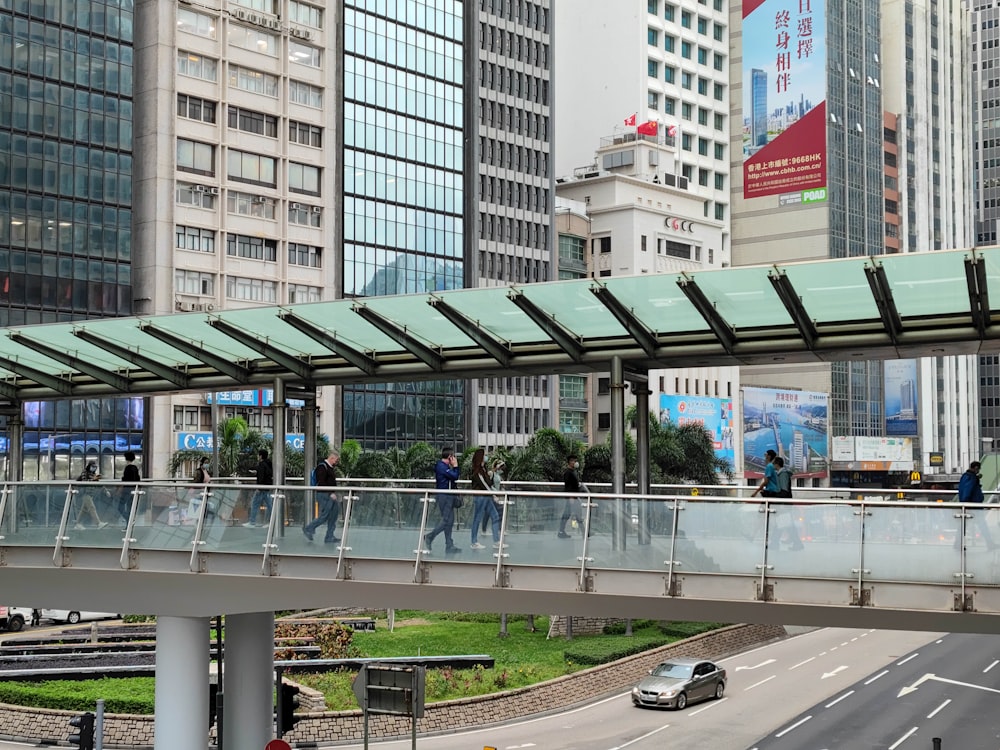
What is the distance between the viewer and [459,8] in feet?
321

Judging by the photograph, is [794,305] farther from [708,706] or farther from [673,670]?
[708,706]

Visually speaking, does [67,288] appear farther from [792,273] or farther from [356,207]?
[792,273]

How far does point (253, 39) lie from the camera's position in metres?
79.4

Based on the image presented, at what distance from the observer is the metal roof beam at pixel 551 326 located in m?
19.6

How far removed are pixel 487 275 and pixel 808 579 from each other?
83694 mm

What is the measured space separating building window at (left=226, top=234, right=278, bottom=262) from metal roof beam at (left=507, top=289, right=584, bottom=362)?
59.0 m

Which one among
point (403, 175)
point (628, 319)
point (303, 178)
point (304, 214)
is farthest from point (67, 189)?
point (628, 319)

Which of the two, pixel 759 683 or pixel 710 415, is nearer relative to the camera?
pixel 759 683

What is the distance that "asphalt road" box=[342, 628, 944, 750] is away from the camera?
34312 millimetres

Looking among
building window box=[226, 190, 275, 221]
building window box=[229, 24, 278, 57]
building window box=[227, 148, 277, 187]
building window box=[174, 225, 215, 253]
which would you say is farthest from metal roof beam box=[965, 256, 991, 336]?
building window box=[229, 24, 278, 57]

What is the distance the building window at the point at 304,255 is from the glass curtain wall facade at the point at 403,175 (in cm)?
317

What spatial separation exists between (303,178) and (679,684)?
51127 millimetres

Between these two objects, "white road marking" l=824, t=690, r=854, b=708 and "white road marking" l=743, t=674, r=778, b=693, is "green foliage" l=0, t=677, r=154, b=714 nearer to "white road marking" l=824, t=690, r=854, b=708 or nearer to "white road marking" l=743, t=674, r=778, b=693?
"white road marking" l=743, t=674, r=778, b=693

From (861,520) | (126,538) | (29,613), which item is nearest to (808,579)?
(861,520)
